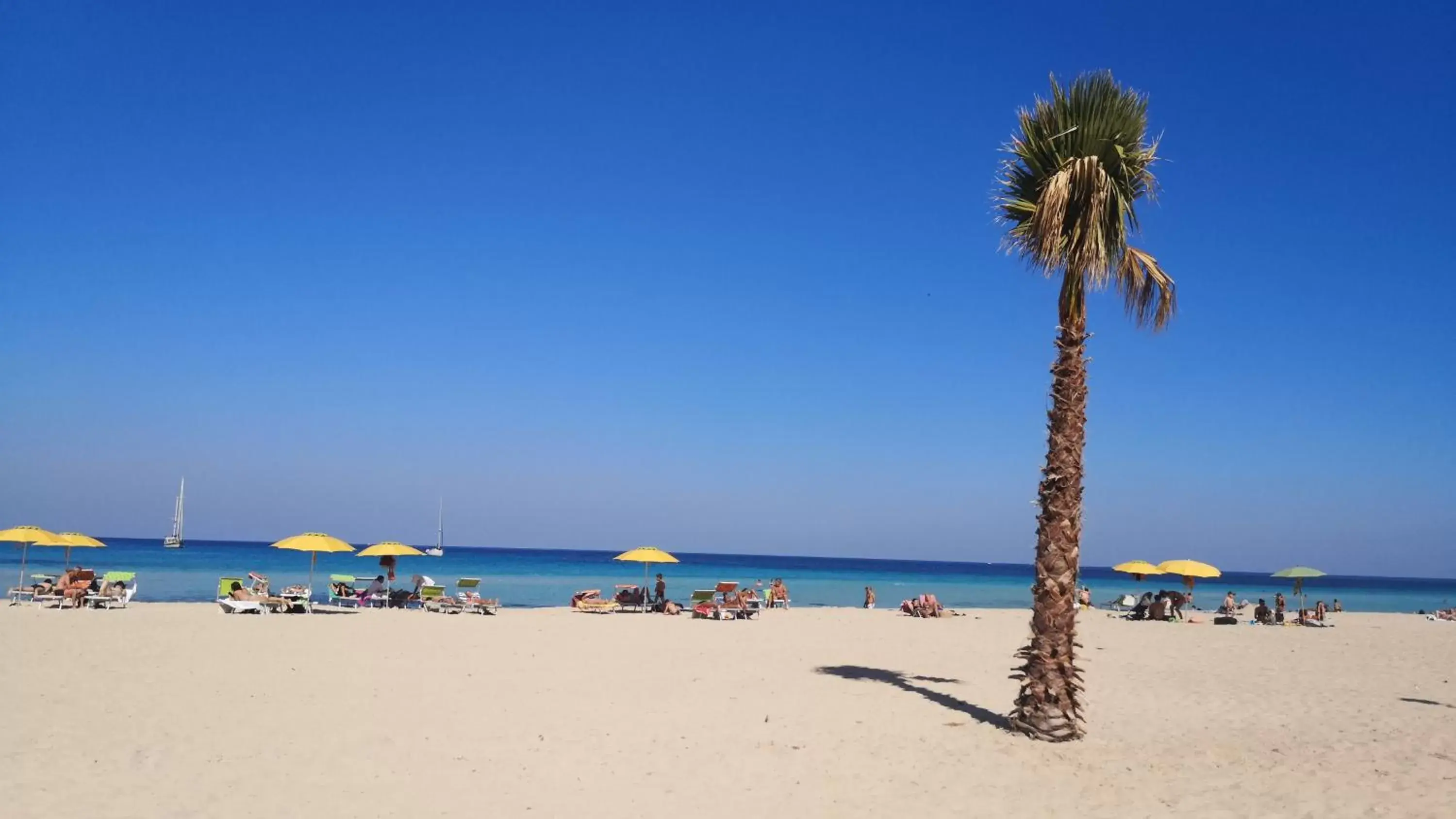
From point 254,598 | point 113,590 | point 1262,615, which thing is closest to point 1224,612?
point 1262,615

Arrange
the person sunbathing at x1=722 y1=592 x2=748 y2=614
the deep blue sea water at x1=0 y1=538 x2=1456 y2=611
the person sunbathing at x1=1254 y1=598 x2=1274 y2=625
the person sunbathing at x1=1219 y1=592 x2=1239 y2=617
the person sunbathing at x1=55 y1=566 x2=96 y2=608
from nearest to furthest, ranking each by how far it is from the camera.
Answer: the person sunbathing at x1=55 y1=566 x2=96 y2=608, the person sunbathing at x1=722 y1=592 x2=748 y2=614, the person sunbathing at x1=1254 y1=598 x2=1274 y2=625, the person sunbathing at x1=1219 y1=592 x2=1239 y2=617, the deep blue sea water at x1=0 y1=538 x2=1456 y2=611

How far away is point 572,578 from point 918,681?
56.6 meters

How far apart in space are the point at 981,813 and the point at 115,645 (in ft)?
45.9

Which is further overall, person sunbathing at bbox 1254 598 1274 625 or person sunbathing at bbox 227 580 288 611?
person sunbathing at bbox 1254 598 1274 625

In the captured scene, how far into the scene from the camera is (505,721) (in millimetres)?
10328

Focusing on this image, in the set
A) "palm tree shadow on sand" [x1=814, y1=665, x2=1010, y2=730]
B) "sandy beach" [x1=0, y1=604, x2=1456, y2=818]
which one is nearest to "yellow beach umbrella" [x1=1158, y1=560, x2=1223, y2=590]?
"sandy beach" [x1=0, y1=604, x2=1456, y2=818]

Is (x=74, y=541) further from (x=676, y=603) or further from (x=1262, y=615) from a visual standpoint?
(x=1262, y=615)

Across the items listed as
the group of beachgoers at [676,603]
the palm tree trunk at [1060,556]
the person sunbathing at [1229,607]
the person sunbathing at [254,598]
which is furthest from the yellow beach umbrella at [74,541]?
the person sunbathing at [1229,607]

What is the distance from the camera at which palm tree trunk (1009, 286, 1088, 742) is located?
9.89 metres

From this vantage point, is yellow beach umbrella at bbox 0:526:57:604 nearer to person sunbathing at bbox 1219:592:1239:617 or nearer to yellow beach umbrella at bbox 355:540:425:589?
yellow beach umbrella at bbox 355:540:425:589

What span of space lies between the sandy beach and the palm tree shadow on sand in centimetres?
9

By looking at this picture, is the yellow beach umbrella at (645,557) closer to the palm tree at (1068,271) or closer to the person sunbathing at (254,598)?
the person sunbathing at (254,598)

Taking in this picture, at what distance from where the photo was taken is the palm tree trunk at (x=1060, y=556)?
989 centimetres

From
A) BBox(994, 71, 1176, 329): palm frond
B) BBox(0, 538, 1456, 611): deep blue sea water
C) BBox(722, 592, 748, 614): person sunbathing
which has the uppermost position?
BBox(994, 71, 1176, 329): palm frond
